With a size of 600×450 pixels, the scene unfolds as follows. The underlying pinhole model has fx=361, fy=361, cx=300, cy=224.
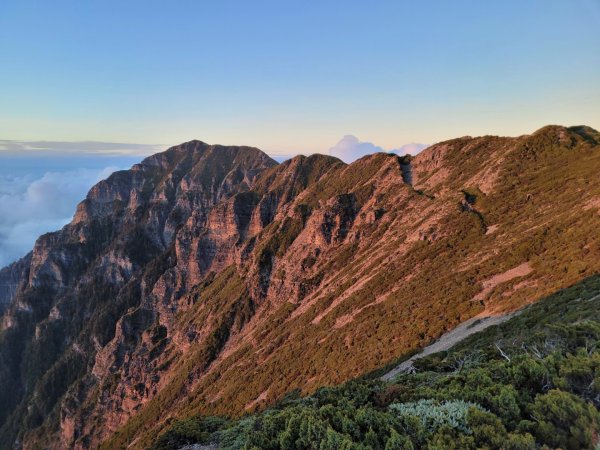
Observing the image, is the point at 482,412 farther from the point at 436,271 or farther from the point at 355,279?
the point at 355,279

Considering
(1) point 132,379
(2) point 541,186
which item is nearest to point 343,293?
(2) point 541,186

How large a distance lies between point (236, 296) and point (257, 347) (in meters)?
41.1

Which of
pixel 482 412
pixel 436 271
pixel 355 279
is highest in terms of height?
pixel 482 412

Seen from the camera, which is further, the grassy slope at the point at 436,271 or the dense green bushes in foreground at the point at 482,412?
the grassy slope at the point at 436,271

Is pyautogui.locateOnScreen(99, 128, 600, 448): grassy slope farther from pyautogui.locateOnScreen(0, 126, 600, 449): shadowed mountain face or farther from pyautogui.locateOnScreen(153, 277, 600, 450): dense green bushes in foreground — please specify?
pyautogui.locateOnScreen(153, 277, 600, 450): dense green bushes in foreground

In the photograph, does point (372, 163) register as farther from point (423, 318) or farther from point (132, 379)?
point (132, 379)

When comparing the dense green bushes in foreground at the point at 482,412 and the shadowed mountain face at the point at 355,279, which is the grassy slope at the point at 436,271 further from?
the dense green bushes in foreground at the point at 482,412

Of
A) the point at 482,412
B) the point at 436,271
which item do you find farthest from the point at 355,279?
the point at 482,412

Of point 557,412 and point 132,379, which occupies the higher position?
point 557,412

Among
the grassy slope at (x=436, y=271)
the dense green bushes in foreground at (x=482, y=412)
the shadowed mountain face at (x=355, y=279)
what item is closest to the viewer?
the dense green bushes in foreground at (x=482, y=412)

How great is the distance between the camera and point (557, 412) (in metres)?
15.8

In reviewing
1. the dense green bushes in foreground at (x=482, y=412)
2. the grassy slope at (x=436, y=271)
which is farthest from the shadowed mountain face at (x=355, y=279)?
the dense green bushes in foreground at (x=482, y=412)

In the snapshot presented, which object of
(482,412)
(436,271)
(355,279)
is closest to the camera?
(482,412)

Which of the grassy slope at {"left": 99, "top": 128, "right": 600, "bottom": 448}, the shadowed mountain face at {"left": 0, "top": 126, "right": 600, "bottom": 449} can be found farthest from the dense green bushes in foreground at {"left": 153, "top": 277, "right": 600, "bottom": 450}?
the shadowed mountain face at {"left": 0, "top": 126, "right": 600, "bottom": 449}
